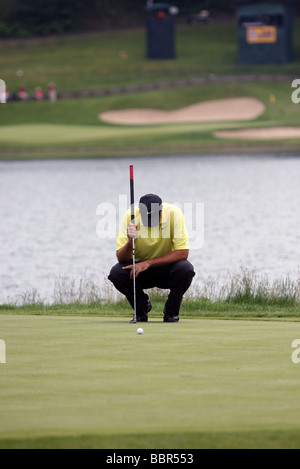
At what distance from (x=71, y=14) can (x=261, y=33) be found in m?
24.9

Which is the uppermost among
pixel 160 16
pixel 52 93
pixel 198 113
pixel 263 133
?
pixel 160 16

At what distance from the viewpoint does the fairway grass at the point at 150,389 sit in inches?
199

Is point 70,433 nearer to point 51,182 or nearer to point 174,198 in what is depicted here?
point 174,198

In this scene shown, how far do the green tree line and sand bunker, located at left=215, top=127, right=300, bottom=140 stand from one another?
1188 inches

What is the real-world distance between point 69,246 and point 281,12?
4698cm

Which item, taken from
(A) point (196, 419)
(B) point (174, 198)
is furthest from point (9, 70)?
(A) point (196, 419)

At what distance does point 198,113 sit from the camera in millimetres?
67000

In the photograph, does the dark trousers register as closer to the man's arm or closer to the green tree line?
the man's arm

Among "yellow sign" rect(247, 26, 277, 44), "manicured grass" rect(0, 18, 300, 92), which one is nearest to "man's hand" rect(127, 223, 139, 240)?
"yellow sign" rect(247, 26, 277, 44)

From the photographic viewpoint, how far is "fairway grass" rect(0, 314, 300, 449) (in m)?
5.05

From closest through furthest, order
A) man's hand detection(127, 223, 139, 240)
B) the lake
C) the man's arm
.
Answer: man's hand detection(127, 223, 139, 240) < the man's arm < the lake

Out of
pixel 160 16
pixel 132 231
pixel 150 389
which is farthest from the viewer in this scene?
pixel 160 16

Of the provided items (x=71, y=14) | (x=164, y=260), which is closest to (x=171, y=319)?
(x=164, y=260)

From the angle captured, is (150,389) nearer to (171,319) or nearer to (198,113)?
(171,319)
